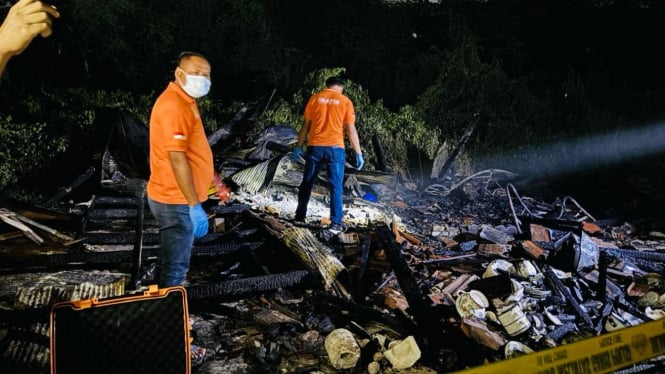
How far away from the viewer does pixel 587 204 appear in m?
8.56

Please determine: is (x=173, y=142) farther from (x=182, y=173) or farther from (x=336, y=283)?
(x=336, y=283)

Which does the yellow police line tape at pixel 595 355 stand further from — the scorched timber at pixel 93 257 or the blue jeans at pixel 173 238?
the scorched timber at pixel 93 257

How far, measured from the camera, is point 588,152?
380 inches

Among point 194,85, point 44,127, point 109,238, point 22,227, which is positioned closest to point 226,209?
point 109,238

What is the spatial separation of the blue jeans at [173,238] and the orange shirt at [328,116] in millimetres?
3006

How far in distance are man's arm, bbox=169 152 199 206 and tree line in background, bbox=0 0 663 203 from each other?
14.1ft

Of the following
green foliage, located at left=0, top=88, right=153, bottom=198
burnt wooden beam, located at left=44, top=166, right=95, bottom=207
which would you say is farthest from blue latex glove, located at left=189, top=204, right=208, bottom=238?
green foliage, located at left=0, top=88, right=153, bottom=198

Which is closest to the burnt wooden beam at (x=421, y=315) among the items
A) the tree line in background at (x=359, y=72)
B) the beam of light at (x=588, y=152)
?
the tree line in background at (x=359, y=72)

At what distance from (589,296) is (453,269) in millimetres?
1323

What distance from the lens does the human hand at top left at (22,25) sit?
144 centimetres

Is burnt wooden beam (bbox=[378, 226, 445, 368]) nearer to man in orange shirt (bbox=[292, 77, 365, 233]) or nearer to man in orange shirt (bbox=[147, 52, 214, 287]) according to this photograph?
man in orange shirt (bbox=[147, 52, 214, 287])

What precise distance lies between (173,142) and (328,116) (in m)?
3.15

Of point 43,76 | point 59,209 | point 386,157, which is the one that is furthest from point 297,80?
point 59,209

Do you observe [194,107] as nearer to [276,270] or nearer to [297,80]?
[276,270]
